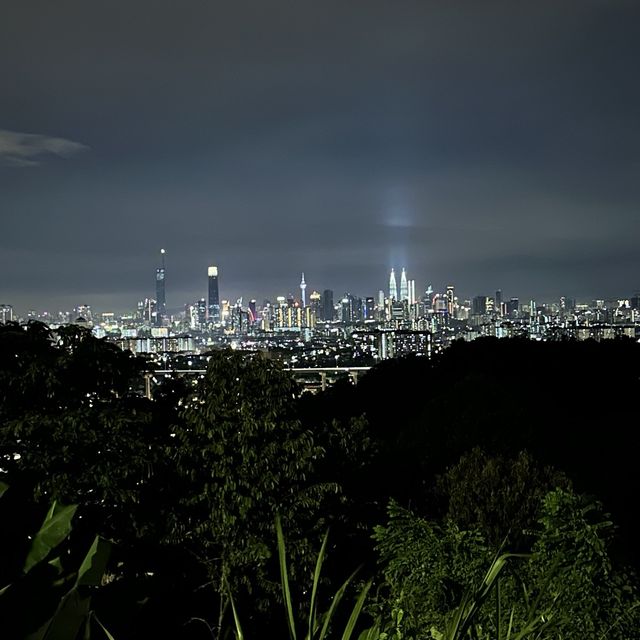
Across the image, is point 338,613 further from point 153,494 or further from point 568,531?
point 568,531

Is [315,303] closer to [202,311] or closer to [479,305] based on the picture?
[202,311]

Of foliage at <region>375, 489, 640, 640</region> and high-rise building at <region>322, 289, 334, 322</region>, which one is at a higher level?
high-rise building at <region>322, 289, 334, 322</region>

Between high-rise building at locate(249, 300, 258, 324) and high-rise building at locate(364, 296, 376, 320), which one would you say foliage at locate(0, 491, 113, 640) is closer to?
high-rise building at locate(249, 300, 258, 324)

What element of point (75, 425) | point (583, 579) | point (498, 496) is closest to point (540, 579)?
point (583, 579)

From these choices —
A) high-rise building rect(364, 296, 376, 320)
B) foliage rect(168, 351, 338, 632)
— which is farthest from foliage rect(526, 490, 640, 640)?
high-rise building rect(364, 296, 376, 320)

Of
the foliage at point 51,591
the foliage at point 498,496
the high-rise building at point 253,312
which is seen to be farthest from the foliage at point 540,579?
the high-rise building at point 253,312

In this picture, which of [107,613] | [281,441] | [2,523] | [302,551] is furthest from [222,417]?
[107,613]
